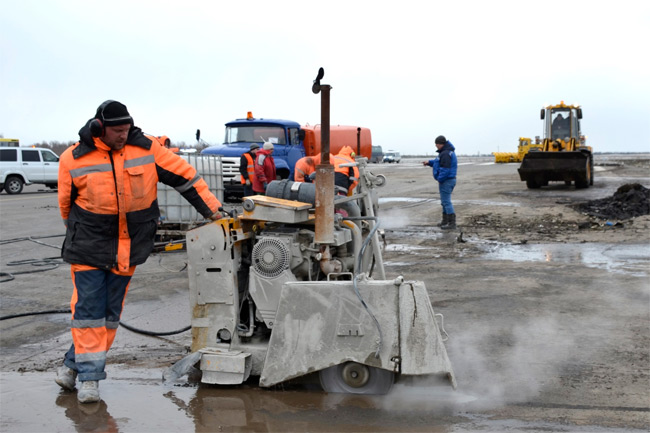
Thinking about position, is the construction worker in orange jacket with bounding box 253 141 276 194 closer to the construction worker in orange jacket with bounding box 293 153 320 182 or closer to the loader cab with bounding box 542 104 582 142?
the construction worker in orange jacket with bounding box 293 153 320 182

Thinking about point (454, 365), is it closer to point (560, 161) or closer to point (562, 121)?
point (560, 161)

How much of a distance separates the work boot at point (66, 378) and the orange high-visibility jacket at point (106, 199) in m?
0.76

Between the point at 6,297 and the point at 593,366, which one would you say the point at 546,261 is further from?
the point at 6,297

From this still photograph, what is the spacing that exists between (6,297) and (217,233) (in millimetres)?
4348

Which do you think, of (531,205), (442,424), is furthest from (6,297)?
(531,205)

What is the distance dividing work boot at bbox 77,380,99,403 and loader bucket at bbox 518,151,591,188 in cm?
1992

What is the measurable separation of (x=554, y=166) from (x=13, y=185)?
18.7 meters

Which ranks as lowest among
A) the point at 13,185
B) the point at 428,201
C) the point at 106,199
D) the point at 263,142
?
the point at 428,201

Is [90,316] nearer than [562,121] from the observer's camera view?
Yes

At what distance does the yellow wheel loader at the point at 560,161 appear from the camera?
74.0ft

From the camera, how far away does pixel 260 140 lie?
18.5 m

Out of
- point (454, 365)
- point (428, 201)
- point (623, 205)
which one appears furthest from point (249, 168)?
point (454, 365)

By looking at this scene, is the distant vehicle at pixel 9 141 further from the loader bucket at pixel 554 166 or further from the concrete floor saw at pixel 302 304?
the concrete floor saw at pixel 302 304

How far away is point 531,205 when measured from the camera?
17156 mm
